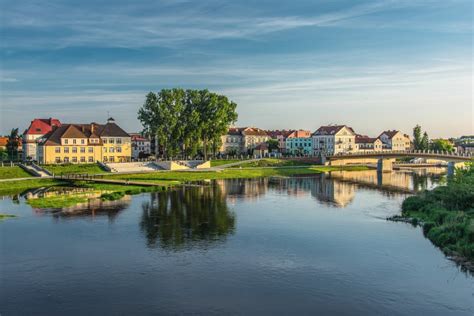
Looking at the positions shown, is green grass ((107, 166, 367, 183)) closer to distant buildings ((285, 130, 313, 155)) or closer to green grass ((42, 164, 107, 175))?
green grass ((42, 164, 107, 175))

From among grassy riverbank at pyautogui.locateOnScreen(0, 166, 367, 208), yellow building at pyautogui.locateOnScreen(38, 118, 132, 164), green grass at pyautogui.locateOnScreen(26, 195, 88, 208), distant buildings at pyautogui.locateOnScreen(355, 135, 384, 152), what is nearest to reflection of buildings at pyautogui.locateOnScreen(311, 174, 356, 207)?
grassy riverbank at pyautogui.locateOnScreen(0, 166, 367, 208)

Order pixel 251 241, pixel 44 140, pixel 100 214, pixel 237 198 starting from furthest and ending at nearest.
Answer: pixel 44 140 → pixel 237 198 → pixel 100 214 → pixel 251 241

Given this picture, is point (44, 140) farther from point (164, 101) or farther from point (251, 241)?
point (251, 241)

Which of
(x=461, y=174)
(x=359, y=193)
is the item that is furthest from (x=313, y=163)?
(x=461, y=174)

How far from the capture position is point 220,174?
279 ft

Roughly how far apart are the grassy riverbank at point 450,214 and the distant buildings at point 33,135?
239ft

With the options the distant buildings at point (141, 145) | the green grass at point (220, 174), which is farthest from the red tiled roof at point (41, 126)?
the distant buildings at point (141, 145)

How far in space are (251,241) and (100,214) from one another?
1636cm

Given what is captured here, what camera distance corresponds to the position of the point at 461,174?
46469 mm

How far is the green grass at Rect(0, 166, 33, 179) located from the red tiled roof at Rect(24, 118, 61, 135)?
23.3 meters

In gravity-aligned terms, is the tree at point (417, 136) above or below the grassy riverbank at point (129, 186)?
above

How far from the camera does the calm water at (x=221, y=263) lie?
2203 cm

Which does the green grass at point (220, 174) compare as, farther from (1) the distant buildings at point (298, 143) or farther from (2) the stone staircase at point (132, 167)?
(1) the distant buildings at point (298, 143)

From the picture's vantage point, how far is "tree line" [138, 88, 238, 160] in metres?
87.3
